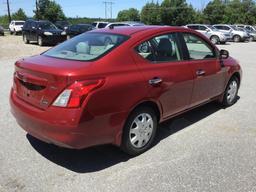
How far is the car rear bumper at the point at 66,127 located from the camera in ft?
11.6

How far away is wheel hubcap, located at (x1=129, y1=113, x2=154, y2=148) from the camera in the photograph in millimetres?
4223

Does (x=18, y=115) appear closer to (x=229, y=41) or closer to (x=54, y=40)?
(x=54, y=40)

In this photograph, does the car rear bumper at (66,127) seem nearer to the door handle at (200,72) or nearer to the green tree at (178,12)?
the door handle at (200,72)

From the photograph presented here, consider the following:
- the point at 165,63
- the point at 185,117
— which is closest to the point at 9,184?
the point at 165,63

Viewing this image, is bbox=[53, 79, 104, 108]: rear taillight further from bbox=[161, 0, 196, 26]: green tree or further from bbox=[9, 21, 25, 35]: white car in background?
bbox=[161, 0, 196, 26]: green tree

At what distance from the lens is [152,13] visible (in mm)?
84250

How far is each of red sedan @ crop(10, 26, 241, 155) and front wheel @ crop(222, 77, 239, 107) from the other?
51.7 inches

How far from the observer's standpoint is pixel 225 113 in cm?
624

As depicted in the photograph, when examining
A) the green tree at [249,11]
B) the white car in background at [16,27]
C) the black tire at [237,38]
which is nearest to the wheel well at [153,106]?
the black tire at [237,38]

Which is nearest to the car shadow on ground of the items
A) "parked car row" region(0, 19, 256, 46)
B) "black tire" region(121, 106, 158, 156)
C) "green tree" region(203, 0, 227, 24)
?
"black tire" region(121, 106, 158, 156)

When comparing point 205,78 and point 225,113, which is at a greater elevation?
point 205,78

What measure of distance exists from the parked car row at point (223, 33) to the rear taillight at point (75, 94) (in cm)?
2747

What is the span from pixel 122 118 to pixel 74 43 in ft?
4.79

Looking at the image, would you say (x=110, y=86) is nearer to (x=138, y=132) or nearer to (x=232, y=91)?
(x=138, y=132)
